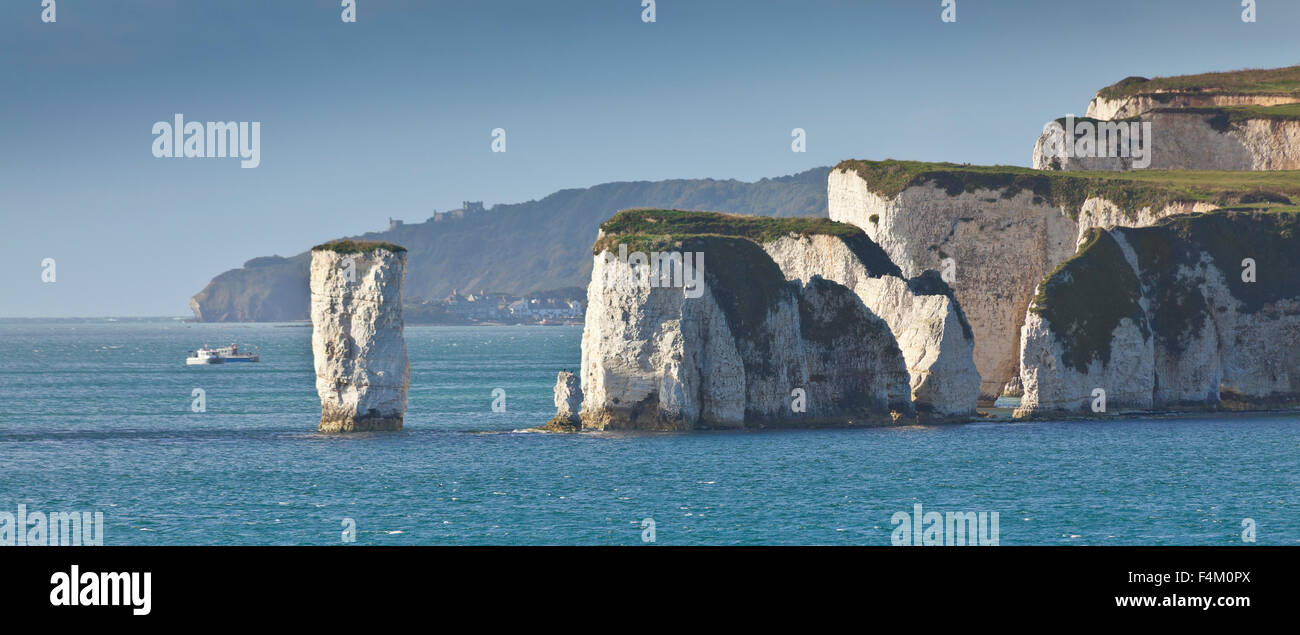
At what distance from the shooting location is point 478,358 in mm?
184625

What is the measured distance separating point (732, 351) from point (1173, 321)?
2725 cm

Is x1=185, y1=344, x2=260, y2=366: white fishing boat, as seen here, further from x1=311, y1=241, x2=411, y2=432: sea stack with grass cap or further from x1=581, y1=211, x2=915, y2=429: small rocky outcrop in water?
x1=581, y1=211, x2=915, y2=429: small rocky outcrop in water

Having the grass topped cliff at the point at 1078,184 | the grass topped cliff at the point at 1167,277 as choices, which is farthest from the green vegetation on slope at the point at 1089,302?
the grass topped cliff at the point at 1078,184

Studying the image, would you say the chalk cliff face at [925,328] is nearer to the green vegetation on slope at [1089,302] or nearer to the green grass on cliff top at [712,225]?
the green grass on cliff top at [712,225]

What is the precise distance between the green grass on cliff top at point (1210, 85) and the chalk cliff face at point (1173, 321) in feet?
117

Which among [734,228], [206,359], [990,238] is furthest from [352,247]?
[206,359]

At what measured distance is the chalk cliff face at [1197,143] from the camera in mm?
104188

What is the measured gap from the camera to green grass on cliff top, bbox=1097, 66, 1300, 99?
11288cm

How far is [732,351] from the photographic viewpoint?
66750mm

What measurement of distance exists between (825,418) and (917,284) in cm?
1151

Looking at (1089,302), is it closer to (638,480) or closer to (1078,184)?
(1078,184)

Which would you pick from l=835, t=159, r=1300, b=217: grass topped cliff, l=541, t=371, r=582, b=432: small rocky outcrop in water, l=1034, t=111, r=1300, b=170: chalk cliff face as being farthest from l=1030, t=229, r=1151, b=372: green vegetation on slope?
l=1034, t=111, r=1300, b=170: chalk cliff face

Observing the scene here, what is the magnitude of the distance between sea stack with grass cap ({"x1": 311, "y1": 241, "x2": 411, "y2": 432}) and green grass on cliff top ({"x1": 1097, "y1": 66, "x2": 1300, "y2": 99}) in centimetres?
7161
